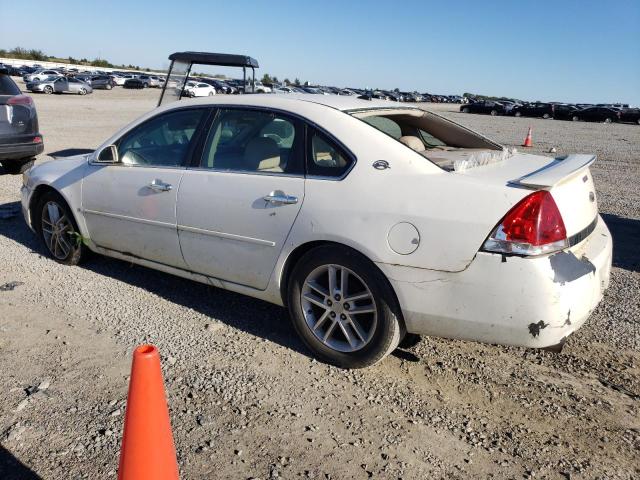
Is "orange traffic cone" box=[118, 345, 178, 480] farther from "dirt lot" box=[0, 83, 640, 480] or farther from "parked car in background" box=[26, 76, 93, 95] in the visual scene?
"parked car in background" box=[26, 76, 93, 95]

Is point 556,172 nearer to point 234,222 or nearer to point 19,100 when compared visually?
point 234,222

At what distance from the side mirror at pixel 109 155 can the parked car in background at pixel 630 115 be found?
4649 cm

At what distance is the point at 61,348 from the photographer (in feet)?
11.9

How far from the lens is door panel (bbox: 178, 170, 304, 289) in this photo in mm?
3551

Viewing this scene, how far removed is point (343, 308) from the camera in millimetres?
3387

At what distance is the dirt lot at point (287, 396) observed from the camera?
2613mm

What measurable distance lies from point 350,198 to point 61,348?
2057mm

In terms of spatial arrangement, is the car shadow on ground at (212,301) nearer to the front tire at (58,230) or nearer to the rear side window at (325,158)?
the front tire at (58,230)

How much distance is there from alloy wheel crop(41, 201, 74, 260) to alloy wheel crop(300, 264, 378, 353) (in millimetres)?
2621

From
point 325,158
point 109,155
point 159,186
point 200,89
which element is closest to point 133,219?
point 159,186

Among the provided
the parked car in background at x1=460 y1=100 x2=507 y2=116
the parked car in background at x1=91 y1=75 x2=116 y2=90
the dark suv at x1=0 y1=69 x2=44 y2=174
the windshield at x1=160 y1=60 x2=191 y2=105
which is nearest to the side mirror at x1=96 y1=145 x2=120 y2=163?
the windshield at x1=160 y1=60 x2=191 y2=105

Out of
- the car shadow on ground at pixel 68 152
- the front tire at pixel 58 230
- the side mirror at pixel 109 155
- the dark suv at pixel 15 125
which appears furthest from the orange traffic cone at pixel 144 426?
the car shadow on ground at pixel 68 152

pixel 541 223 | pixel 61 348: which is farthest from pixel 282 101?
pixel 61 348

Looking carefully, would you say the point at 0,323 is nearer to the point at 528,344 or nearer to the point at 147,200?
the point at 147,200
